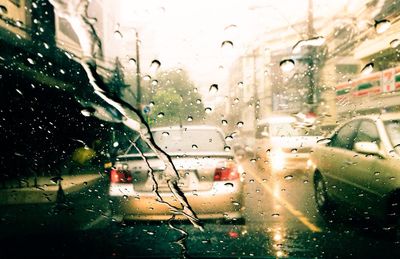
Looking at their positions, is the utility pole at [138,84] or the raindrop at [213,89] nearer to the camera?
the utility pole at [138,84]

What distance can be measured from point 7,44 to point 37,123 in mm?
1107

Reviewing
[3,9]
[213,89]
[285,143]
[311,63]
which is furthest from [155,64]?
[311,63]


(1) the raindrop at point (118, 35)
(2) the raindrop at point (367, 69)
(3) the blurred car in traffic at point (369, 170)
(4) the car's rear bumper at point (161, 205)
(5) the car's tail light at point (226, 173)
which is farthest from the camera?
(5) the car's tail light at point (226, 173)

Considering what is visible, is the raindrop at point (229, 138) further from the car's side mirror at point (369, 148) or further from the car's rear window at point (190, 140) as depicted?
the car's side mirror at point (369, 148)

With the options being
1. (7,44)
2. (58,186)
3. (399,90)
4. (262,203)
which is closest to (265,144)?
(262,203)

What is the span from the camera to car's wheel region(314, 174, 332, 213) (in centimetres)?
388

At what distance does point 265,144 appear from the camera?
3.90 m

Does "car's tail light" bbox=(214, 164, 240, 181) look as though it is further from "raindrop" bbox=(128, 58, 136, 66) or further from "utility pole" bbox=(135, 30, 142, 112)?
"raindrop" bbox=(128, 58, 136, 66)

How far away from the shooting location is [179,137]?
11.4 ft

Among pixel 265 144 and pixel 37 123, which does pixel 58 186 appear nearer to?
pixel 37 123

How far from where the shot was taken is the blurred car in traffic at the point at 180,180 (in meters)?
3.25

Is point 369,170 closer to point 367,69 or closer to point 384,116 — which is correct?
point 384,116

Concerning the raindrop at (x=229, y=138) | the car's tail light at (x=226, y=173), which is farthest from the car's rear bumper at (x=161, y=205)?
the raindrop at (x=229, y=138)

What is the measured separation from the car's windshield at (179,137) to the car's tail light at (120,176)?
0.8 inches
